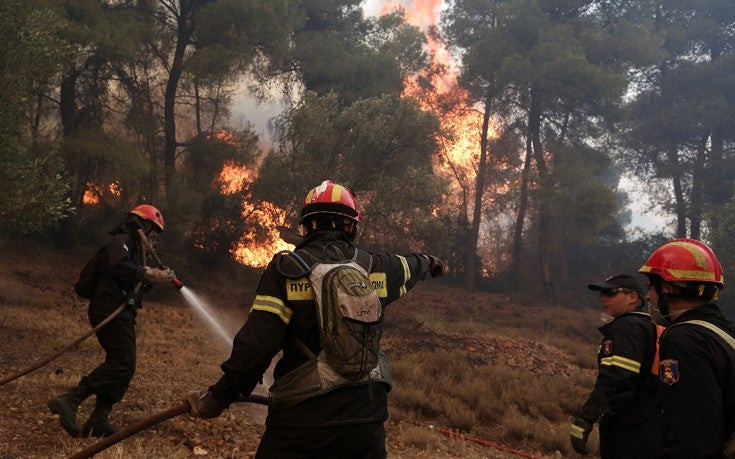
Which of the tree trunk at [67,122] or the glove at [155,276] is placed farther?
the tree trunk at [67,122]

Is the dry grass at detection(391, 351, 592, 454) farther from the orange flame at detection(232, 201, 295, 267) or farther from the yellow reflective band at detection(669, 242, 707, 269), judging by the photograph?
the orange flame at detection(232, 201, 295, 267)

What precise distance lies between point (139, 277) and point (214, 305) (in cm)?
1157

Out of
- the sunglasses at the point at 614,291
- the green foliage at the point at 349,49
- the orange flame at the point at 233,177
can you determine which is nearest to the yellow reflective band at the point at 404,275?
the sunglasses at the point at 614,291

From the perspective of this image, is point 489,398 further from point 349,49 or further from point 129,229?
point 349,49

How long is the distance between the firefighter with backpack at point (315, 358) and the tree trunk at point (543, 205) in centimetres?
2352

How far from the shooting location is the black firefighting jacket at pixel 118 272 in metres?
5.01

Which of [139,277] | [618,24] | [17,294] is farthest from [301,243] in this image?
[618,24]

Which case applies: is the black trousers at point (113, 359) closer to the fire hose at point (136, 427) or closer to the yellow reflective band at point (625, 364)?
the fire hose at point (136, 427)

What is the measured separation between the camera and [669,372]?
7.43ft

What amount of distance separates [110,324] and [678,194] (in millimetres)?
29211

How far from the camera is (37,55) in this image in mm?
10312

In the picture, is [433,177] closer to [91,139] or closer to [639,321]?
[91,139]

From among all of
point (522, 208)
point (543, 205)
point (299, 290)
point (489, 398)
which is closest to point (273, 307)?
point (299, 290)

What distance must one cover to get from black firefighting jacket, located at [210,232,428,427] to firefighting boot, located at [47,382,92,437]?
287 cm
